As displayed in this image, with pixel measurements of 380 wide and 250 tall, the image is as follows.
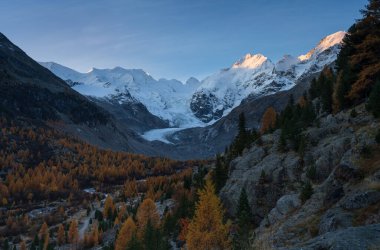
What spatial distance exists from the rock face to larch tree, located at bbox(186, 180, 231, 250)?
498 cm

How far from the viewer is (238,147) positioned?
82.4 meters

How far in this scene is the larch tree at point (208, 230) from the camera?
44.1 m

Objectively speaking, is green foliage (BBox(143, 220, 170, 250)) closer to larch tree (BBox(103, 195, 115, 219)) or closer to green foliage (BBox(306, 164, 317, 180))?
green foliage (BBox(306, 164, 317, 180))

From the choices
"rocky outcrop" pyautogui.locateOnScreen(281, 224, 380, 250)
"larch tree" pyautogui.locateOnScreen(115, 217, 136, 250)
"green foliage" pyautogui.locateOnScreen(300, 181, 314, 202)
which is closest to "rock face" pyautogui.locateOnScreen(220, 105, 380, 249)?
"rocky outcrop" pyautogui.locateOnScreen(281, 224, 380, 250)

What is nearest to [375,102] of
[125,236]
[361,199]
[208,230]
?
[361,199]

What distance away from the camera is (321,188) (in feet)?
108

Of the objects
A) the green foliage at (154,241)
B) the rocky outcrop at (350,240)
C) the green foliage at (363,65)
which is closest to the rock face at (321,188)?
the rocky outcrop at (350,240)

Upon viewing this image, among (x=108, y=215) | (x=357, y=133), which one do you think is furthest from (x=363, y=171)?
(x=108, y=215)

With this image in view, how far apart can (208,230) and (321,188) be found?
1635cm

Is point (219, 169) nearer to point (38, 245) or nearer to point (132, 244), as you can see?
point (132, 244)

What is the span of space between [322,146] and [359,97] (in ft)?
36.0

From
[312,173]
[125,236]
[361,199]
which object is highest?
[312,173]

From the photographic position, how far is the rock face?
21.0 metres

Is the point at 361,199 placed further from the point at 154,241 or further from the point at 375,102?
the point at 154,241
